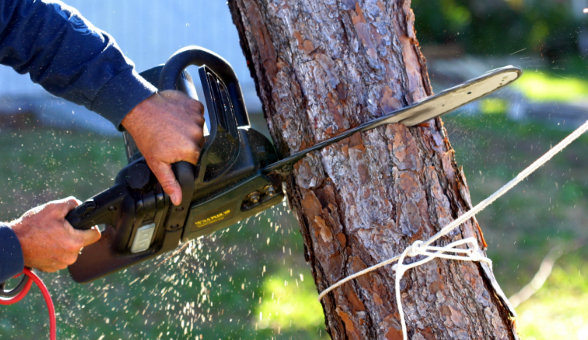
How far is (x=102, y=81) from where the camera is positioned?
134 cm

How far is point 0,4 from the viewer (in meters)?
1.33

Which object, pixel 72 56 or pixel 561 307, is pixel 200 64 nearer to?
pixel 72 56

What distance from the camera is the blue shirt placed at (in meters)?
1.33

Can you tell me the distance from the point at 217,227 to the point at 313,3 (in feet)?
2.33

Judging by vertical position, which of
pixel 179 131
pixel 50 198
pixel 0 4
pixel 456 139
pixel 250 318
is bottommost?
pixel 250 318

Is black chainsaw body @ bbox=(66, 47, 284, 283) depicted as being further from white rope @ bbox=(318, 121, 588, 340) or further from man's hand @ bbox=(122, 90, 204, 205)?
white rope @ bbox=(318, 121, 588, 340)

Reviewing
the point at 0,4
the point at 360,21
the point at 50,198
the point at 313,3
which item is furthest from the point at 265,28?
the point at 50,198

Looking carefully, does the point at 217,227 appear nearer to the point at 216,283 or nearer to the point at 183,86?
the point at 183,86

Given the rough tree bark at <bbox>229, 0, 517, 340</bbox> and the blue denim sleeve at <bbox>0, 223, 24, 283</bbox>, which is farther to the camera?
the blue denim sleeve at <bbox>0, 223, 24, 283</bbox>

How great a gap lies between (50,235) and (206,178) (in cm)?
56

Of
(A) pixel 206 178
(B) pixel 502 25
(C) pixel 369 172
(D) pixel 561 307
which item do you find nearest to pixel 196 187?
(A) pixel 206 178

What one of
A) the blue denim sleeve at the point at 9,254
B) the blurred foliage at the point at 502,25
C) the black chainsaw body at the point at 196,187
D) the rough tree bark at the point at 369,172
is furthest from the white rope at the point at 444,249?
the blurred foliage at the point at 502,25

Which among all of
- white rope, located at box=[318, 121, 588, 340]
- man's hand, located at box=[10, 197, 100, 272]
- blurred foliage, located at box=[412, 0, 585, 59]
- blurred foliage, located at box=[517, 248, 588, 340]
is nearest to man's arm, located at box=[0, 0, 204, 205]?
man's hand, located at box=[10, 197, 100, 272]

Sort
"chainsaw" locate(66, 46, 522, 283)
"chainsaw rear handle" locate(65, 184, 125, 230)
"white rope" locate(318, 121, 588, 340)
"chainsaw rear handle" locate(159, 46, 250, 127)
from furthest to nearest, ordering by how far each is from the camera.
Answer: "chainsaw rear handle" locate(65, 184, 125, 230) < "chainsaw rear handle" locate(159, 46, 250, 127) < "chainsaw" locate(66, 46, 522, 283) < "white rope" locate(318, 121, 588, 340)
